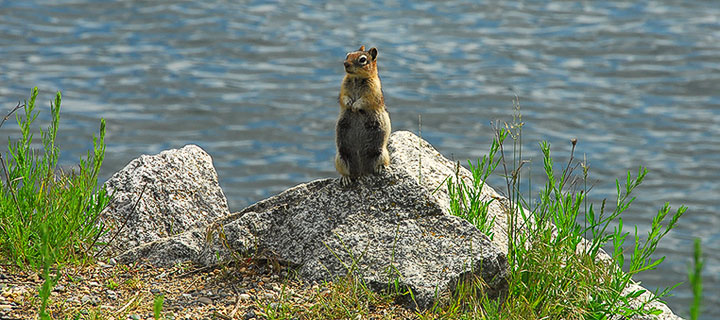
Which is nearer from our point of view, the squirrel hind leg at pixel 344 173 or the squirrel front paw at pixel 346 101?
the squirrel hind leg at pixel 344 173

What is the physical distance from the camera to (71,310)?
524cm

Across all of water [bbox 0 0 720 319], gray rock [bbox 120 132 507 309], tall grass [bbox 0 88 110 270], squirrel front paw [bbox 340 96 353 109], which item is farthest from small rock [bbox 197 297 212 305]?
water [bbox 0 0 720 319]

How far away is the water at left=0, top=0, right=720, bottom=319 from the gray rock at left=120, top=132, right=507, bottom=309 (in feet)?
18.2

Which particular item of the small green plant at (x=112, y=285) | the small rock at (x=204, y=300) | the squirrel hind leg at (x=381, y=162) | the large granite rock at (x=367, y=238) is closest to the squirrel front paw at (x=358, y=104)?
the squirrel hind leg at (x=381, y=162)

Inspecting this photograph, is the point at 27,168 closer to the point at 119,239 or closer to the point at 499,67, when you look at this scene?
the point at 119,239

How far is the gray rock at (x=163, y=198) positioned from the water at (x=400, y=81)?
4742mm

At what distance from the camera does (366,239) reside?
19.8ft

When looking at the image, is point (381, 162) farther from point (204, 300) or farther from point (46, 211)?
point (46, 211)

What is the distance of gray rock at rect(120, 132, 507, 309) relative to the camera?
18.9 feet

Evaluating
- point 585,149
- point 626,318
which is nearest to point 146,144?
point 585,149

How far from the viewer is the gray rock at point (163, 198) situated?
23.1 ft

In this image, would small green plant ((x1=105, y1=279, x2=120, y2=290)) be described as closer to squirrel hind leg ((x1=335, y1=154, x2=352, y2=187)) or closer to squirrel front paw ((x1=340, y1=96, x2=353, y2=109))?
squirrel hind leg ((x1=335, y1=154, x2=352, y2=187))

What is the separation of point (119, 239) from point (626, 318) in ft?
12.9

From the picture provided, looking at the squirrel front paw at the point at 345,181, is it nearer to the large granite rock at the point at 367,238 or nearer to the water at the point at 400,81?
the large granite rock at the point at 367,238
